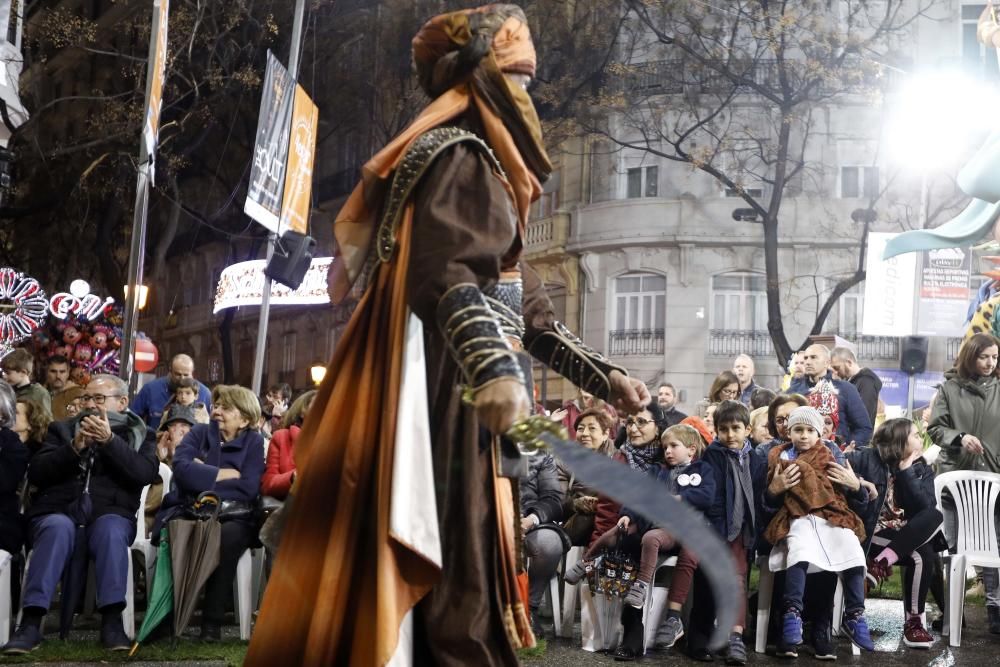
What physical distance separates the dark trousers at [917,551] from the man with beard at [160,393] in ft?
18.2

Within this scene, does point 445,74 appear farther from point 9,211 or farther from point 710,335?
point 710,335

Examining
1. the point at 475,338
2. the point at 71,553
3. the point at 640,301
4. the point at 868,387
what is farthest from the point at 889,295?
the point at 475,338

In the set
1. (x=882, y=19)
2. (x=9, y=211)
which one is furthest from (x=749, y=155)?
(x=9, y=211)

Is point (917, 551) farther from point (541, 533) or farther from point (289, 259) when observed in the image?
point (289, 259)

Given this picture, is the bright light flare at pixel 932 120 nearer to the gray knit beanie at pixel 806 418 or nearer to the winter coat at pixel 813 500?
the gray knit beanie at pixel 806 418

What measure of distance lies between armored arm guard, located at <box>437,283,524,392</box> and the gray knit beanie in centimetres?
493

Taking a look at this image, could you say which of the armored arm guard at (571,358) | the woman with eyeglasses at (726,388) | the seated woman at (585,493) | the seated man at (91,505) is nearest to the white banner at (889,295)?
the woman with eyeglasses at (726,388)

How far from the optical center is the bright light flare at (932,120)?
25.6m

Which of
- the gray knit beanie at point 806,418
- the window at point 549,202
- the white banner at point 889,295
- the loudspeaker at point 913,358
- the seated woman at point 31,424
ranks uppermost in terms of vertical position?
the window at point 549,202

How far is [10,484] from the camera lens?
6.90 meters

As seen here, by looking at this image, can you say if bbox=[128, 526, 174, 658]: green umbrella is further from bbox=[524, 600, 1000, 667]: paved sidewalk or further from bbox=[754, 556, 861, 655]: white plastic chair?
bbox=[754, 556, 861, 655]: white plastic chair

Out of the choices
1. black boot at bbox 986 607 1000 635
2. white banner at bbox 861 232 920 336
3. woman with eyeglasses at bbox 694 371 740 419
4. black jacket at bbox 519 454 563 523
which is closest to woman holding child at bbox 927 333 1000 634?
black boot at bbox 986 607 1000 635

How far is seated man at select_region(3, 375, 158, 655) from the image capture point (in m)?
6.86

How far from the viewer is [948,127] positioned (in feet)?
85.9
